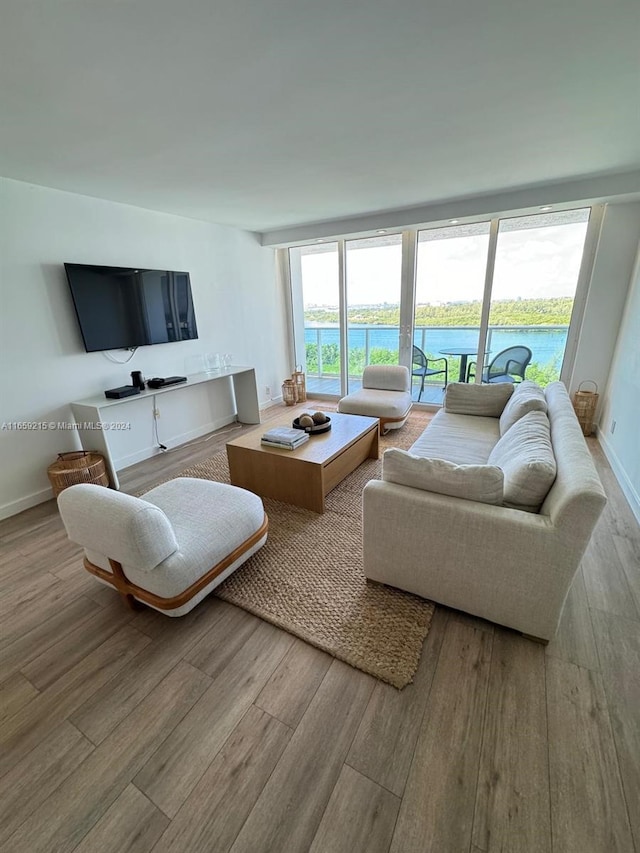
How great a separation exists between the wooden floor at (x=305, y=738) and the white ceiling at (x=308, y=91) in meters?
2.18

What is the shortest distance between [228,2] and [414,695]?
8.00 feet

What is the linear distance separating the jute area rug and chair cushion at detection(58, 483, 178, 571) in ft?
1.77

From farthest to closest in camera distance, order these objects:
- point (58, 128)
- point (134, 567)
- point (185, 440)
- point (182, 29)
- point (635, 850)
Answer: point (185, 440) → point (58, 128) → point (134, 567) → point (182, 29) → point (635, 850)

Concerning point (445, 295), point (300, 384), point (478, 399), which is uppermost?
point (445, 295)

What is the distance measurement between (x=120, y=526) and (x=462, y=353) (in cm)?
403

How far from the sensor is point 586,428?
365cm

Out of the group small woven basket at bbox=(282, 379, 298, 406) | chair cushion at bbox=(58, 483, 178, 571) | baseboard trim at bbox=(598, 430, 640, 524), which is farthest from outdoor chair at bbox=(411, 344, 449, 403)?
chair cushion at bbox=(58, 483, 178, 571)

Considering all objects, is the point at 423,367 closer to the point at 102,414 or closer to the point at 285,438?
the point at 285,438

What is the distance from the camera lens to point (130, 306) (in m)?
3.19

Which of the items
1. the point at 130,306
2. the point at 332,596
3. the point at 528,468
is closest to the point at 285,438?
the point at 332,596

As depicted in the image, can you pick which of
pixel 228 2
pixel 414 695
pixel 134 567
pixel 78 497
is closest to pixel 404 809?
pixel 414 695

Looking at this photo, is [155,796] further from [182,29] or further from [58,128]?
[58,128]

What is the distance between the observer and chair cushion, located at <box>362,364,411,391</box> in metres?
4.15

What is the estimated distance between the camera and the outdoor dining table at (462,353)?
430 centimetres
